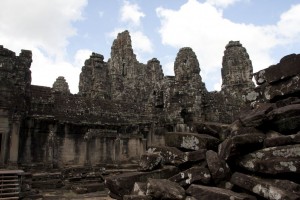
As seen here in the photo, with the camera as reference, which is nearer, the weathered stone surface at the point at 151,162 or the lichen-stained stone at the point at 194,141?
the lichen-stained stone at the point at 194,141

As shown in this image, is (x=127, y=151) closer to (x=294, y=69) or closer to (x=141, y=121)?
(x=141, y=121)

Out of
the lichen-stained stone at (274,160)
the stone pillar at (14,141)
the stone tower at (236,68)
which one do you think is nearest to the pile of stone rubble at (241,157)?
the lichen-stained stone at (274,160)

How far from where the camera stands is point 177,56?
25.5 meters

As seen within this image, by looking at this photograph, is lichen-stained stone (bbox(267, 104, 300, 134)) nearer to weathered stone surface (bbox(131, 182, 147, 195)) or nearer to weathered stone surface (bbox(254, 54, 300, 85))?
weathered stone surface (bbox(254, 54, 300, 85))

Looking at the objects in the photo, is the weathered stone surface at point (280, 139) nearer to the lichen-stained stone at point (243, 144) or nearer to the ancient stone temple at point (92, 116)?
the lichen-stained stone at point (243, 144)

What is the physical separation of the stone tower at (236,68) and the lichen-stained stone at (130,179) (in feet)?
77.0

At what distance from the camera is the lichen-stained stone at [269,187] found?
14.9 feet

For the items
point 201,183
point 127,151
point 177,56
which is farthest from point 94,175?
point 177,56

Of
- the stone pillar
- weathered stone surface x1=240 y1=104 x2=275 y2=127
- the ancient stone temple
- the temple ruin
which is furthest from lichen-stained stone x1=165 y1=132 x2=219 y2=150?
the stone pillar

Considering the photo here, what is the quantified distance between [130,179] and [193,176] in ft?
4.75

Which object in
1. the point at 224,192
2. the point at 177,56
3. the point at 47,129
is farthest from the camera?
the point at 177,56

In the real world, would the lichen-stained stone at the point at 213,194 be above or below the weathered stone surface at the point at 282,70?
below

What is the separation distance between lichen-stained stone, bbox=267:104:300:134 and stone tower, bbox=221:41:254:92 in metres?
23.7

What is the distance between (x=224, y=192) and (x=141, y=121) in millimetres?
15164
